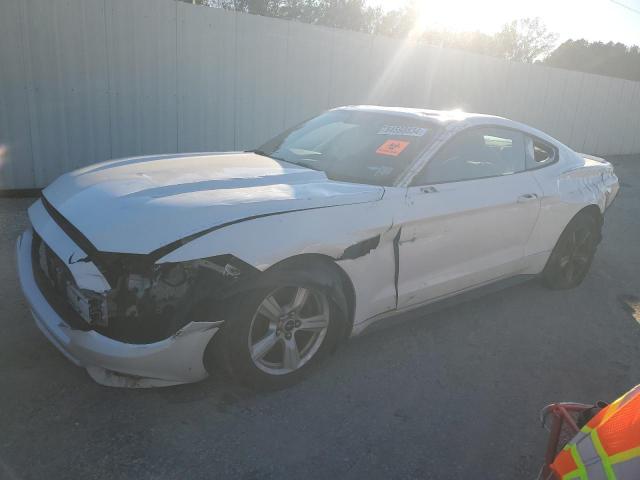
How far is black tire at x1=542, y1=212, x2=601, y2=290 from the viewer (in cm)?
453

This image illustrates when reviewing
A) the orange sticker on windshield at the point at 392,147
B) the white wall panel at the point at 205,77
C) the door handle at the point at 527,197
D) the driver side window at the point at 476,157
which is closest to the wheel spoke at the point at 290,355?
the driver side window at the point at 476,157

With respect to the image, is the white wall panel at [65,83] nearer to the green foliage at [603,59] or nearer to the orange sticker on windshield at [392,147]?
the orange sticker on windshield at [392,147]

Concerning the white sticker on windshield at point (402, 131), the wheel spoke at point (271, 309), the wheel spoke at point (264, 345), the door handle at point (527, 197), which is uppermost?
the white sticker on windshield at point (402, 131)

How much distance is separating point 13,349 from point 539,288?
4119 mm

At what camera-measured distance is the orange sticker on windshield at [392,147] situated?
3494mm

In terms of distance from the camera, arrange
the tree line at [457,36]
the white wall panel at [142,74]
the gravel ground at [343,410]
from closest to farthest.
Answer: the gravel ground at [343,410] → the white wall panel at [142,74] → the tree line at [457,36]

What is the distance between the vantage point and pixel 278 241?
2617 mm

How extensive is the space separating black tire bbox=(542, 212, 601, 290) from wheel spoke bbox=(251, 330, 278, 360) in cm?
273

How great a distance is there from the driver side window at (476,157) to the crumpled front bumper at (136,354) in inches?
64.7

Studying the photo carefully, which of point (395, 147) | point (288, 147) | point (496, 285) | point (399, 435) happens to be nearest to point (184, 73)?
point (288, 147)

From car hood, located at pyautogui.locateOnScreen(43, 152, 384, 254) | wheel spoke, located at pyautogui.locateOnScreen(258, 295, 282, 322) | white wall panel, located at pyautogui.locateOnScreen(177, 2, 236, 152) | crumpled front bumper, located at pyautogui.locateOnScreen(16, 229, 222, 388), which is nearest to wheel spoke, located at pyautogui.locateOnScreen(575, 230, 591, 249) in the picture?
car hood, located at pyautogui.locateOnScreen(43, 152, 384, 254)

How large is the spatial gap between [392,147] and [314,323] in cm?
134

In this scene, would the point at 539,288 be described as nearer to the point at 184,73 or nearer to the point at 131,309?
the point at 131,309

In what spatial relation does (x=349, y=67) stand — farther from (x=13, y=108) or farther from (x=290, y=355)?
(x=290, y=355)
